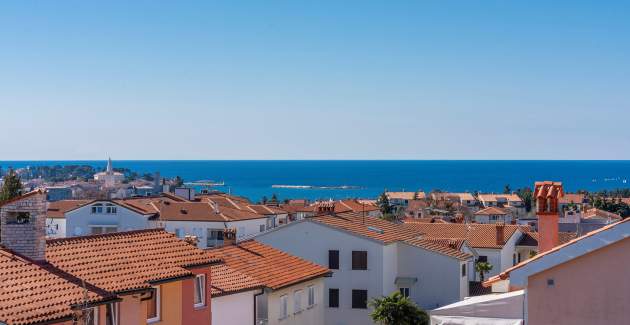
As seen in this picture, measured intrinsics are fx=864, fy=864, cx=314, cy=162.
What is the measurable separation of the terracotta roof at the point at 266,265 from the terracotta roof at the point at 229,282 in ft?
1.86

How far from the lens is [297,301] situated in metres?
31.5

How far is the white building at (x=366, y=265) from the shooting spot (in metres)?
40.3

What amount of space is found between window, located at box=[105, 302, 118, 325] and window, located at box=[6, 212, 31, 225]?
100.0 inches

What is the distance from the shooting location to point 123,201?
7206cm

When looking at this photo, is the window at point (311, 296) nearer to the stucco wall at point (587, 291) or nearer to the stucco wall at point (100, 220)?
the stucco wall at point (587, 291)

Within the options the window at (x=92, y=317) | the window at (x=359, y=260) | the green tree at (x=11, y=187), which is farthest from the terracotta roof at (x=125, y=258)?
the green tree at (x=11, y=187)

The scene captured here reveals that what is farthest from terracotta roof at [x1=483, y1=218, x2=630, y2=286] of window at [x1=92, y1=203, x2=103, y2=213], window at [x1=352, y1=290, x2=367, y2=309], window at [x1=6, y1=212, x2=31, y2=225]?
window at [x1=92, y1=203, x2=103, y2=213]

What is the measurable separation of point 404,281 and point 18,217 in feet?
85.3

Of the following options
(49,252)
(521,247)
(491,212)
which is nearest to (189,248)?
(49,252)

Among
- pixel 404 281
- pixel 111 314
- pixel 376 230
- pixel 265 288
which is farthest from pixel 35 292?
pixel 376 230

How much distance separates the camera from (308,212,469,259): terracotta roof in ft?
135

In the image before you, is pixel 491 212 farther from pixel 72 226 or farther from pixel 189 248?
pixel 189 248

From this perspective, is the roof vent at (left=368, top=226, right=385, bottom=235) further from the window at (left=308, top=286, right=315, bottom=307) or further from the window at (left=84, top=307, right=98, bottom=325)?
the window at (left=84, top=307, right=98, bottom=325)

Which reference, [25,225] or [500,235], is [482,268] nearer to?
[500,235]
